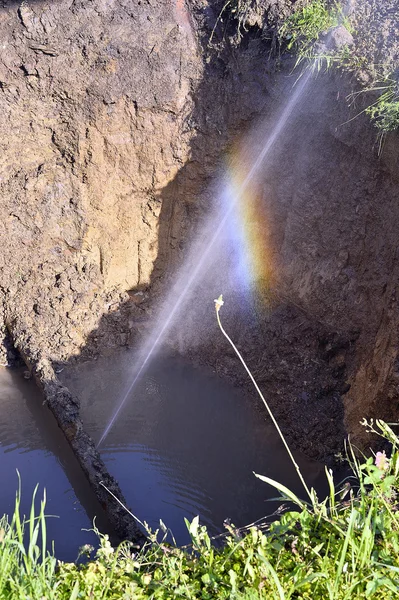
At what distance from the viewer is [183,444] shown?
528 centimetres

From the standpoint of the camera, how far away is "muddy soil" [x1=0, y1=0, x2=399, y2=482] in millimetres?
5133

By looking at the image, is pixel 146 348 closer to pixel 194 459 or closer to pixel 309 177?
pixel 194 459

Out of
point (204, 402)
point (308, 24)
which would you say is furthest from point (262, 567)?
point (308, 24)

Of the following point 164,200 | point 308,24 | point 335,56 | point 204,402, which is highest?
point 308,24

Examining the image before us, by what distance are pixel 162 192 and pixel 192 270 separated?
1.01 m

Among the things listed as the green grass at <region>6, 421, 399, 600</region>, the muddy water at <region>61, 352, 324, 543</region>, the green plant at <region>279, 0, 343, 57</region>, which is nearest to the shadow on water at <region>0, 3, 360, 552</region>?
the muddy water at <region>61, 352, 324, 543</region>

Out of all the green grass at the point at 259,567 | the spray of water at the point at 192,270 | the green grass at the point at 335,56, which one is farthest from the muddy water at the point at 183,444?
the green grass at the point at 335,56

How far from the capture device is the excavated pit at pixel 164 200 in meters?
5.09

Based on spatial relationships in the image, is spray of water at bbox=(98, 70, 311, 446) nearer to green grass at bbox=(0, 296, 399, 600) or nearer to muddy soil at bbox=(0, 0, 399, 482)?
muddy soil at bbox=(0, 0, 399, 482)

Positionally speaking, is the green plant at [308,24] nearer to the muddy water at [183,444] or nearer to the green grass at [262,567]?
the muddy water at [183,444]

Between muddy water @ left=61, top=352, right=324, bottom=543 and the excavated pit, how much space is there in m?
0.27

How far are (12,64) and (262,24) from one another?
266 centimetres

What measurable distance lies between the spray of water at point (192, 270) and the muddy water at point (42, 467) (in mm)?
893

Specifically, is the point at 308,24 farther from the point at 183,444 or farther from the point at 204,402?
the point at 183,444
